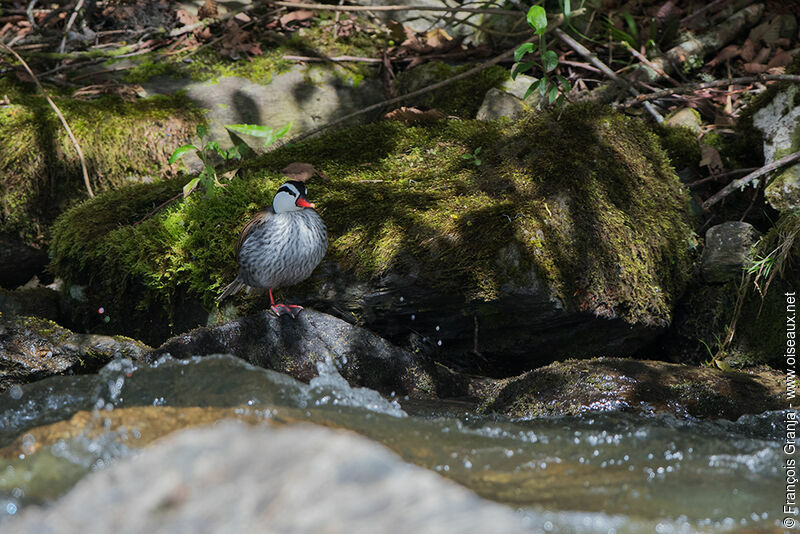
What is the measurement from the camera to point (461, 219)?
15.8 ft

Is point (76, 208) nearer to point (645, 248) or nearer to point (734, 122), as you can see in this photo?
point (645, 248)

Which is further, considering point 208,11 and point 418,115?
point 208,11

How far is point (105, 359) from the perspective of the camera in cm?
433

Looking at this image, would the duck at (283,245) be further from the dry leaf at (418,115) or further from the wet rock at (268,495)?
the wet rock at (268,495)

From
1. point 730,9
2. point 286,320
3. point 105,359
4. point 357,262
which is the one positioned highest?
point 730,9

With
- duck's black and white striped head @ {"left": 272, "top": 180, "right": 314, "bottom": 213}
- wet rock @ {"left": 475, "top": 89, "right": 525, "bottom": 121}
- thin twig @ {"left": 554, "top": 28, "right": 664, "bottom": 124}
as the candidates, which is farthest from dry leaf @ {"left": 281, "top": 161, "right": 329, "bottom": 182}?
thin twig @ {"left": 554, "top": 28, "right": 664, "bottom": 124}

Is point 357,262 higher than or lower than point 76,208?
higher

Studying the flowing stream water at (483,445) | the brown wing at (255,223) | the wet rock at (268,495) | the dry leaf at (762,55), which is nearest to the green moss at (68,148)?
the brown wing at (255,223)

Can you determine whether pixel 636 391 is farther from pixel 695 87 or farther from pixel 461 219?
pixel 695 87

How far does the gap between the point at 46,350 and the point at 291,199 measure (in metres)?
1.79

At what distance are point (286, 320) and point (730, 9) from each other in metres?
6.19

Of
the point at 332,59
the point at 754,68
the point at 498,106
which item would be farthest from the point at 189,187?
the point at 754,68

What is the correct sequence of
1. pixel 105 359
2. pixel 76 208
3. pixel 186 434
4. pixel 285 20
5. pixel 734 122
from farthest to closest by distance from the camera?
pixel 285 20, pixel 734 122, pixel 76 208, pixel 105 359, pixel 186 434

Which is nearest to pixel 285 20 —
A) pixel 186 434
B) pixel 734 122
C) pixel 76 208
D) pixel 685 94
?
pixel 76 208
